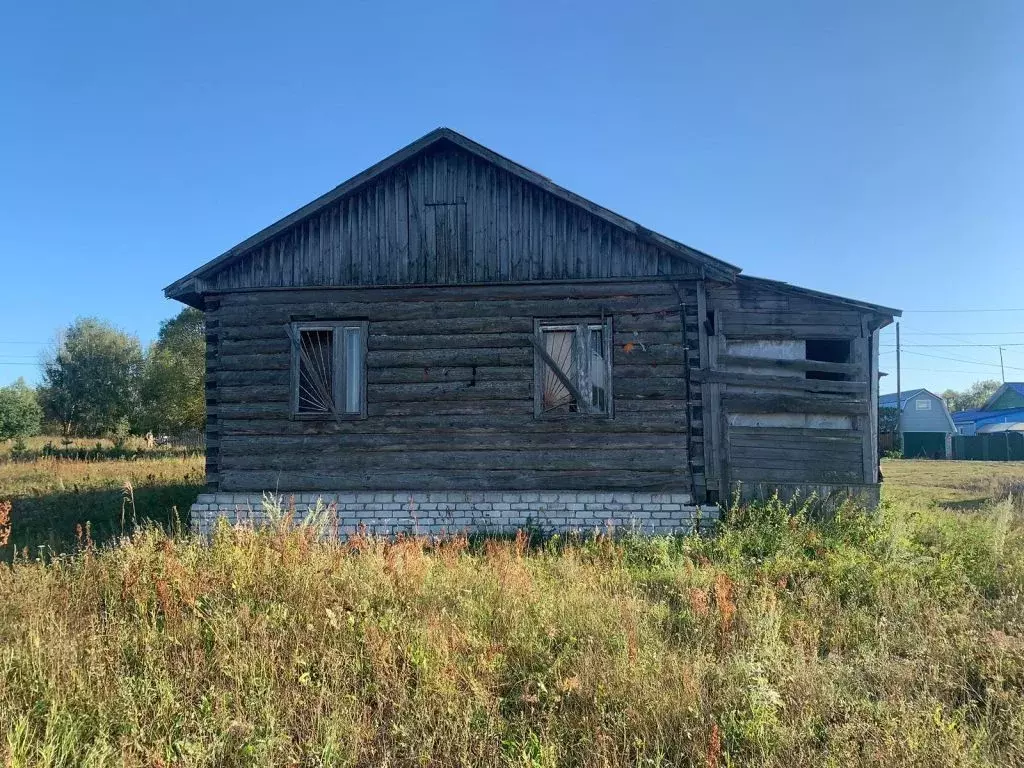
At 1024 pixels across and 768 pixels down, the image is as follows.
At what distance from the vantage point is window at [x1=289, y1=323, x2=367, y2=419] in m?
9.73

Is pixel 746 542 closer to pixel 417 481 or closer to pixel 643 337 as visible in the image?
pixel 643 337

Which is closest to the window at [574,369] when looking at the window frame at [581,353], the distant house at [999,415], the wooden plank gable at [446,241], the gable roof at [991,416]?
the window frame at [581,353]

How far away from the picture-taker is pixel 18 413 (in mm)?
33500


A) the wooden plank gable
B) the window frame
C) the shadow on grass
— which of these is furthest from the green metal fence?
the shadow on grass

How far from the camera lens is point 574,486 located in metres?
9.40

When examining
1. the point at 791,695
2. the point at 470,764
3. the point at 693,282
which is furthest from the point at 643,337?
the point at 470,764

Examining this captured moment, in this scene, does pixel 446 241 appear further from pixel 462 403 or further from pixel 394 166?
pixel 462 403

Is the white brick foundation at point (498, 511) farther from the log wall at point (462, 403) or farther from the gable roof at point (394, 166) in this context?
the gable roof at point (394, 166)

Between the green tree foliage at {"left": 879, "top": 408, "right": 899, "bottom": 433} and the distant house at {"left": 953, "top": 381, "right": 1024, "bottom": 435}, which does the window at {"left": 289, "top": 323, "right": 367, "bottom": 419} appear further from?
the distant house at {"left": 953, "top": 381, "right": 1024, "bottom": 435}

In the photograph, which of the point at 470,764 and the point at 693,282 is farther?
the point at 693,282

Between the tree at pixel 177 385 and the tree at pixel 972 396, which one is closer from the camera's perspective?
the tree at pixel 177 385

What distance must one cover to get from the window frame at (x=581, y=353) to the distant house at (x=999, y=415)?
49.3 m

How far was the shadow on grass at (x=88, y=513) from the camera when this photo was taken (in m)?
9.43

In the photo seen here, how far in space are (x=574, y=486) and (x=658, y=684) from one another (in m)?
5.63
